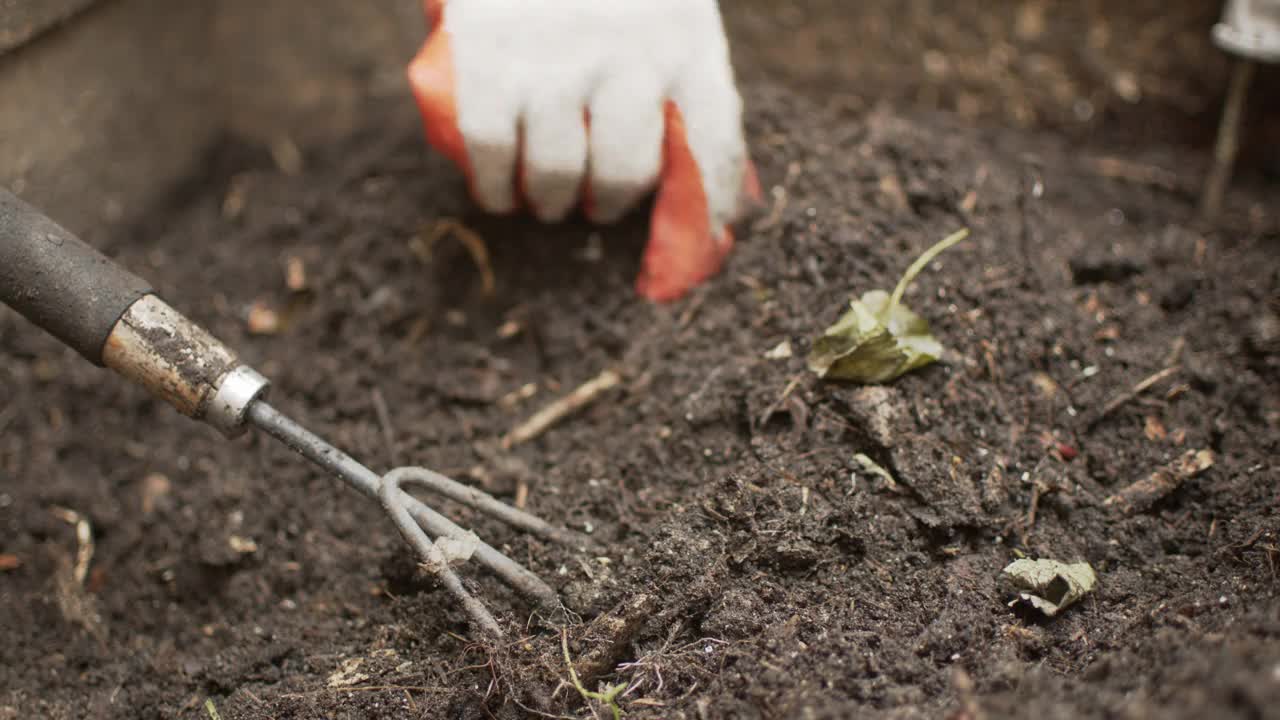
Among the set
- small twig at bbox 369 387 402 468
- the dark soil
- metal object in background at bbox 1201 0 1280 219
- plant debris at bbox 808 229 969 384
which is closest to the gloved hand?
the dark soil

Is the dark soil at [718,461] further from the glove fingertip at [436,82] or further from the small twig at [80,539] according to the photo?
the glove fingertip at [436,82]

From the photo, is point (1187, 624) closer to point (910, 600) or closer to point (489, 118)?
point (910, 600)

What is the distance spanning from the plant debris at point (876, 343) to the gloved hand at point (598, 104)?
1.11 feet

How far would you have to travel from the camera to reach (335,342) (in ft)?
6.43

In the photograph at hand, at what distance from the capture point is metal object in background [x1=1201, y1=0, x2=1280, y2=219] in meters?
1.91

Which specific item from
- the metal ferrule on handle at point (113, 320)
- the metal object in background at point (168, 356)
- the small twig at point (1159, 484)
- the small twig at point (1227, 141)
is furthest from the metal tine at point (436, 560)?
the small twig at point (1227, 141)

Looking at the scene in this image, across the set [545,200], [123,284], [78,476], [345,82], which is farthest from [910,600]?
[345,82]

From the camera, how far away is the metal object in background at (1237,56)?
1911mm

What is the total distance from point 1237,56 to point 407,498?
1912 mm

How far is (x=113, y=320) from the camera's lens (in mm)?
1357

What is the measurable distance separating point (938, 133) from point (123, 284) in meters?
1.66

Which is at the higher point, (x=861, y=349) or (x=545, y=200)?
(x=545, y=200)

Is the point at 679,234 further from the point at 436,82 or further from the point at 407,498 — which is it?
the point at 407,498

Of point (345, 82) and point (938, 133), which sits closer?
point (938, 133)
